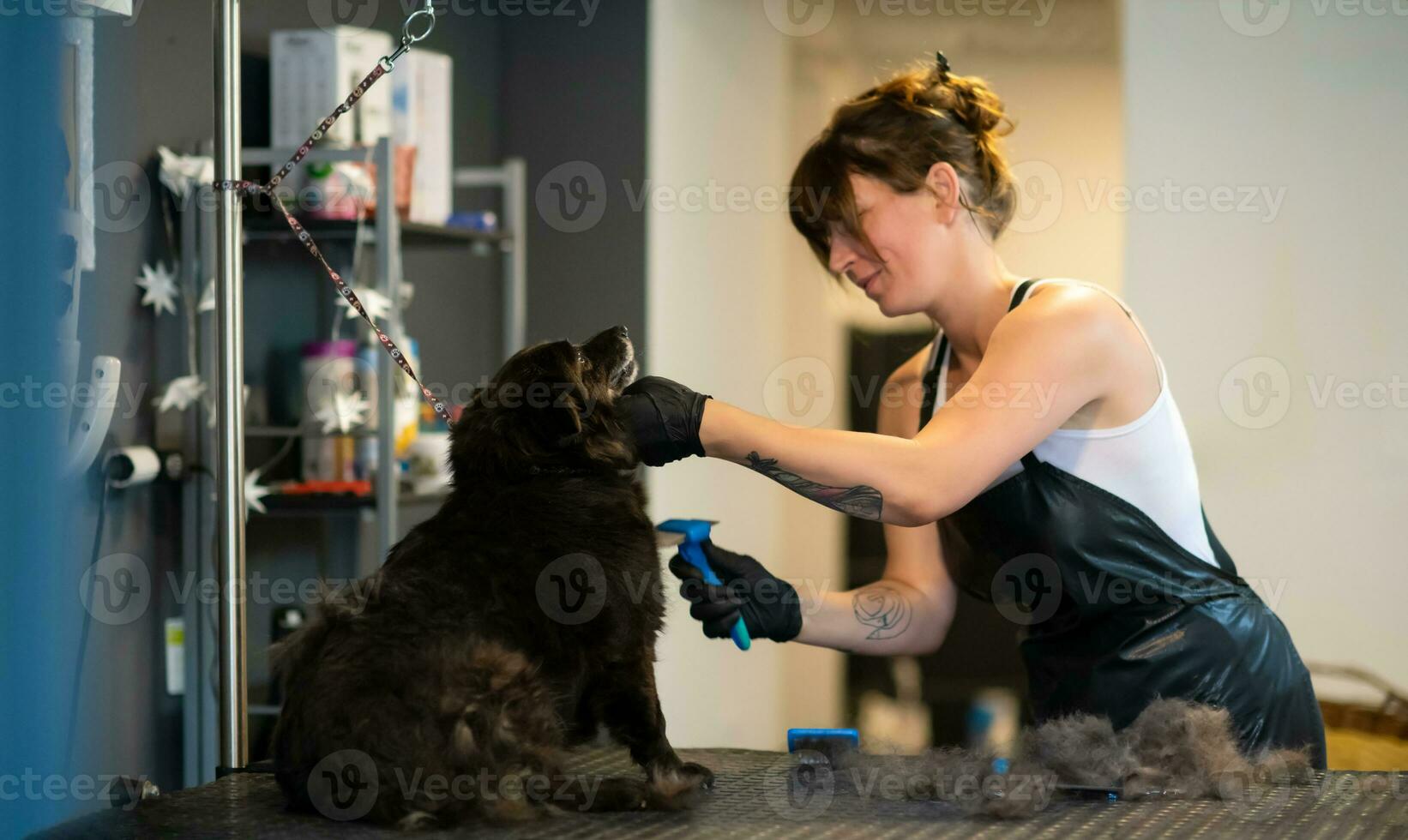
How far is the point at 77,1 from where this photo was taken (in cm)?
139

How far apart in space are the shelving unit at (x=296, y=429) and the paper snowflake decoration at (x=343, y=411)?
0.03 meters

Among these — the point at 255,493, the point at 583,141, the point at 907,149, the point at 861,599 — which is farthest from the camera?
the point at 583,141

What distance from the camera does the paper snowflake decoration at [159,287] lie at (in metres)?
2.23

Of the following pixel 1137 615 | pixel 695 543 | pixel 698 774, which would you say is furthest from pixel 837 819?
pixel 1137 615

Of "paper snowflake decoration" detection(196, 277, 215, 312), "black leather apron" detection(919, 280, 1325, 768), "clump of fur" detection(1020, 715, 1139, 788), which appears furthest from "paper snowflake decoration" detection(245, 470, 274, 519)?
"clump of fur" detection(1020, 715, 1139, 788)

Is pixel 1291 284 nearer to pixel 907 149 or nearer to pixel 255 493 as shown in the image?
pixel 907 149

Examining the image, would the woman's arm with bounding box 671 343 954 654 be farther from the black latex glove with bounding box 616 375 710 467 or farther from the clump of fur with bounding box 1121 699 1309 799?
the clump of fur with bounding box 1121 699 1309 799

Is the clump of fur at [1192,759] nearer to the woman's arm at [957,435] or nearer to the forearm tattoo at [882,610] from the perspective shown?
the woman's arm at [957,435]

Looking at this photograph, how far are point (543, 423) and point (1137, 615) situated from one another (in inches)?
30.6

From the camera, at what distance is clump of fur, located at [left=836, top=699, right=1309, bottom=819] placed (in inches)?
44.6

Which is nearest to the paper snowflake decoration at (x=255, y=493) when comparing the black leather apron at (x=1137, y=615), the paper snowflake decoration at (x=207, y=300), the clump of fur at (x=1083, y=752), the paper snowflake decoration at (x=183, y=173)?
the paper snowflake decoration at (x=207, y=300)

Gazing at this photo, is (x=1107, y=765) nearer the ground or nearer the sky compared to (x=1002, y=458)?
nearer the ground

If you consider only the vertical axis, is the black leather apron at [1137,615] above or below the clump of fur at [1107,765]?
above

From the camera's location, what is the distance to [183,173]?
2.27 meters
